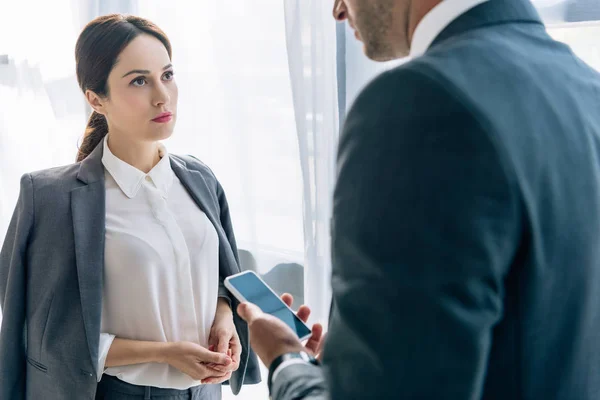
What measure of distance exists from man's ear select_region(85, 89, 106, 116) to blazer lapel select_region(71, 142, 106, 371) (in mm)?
217

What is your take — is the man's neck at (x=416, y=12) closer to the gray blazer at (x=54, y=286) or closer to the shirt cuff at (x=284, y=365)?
the shirt cuff at (x=284, y=365)

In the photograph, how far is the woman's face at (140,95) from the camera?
5.12 ft

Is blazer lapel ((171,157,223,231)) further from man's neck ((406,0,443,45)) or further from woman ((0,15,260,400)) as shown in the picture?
man's neck ((406,0,443,45))

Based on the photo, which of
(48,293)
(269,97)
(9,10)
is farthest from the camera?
(9,10)

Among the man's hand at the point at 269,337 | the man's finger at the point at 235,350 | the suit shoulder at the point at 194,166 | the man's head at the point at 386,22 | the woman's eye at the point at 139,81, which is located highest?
the man's head at the point at 386,22

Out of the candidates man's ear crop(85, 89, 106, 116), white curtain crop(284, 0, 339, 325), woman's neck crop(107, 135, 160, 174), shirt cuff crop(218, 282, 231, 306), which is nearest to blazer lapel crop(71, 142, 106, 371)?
woman's neck crop(107, 135, 160, 174)

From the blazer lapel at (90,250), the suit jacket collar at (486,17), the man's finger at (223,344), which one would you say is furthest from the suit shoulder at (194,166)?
the suit jacket collar at (486,17)

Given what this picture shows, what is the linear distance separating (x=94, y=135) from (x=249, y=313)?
97 cm

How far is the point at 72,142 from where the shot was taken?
103 inches

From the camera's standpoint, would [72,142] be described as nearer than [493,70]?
No

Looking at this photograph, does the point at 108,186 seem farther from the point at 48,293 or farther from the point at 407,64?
the point at 407,64

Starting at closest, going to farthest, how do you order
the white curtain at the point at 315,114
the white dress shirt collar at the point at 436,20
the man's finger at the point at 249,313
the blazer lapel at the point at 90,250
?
the white dress shirt collar at the point at 436,20
the man's finger at the point at 249,313
the blazer lapel at the point at 90,250
the white curtain at the point at 315,114

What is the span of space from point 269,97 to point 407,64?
152 cm

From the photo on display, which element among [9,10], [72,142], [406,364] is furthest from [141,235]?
[9,10]
